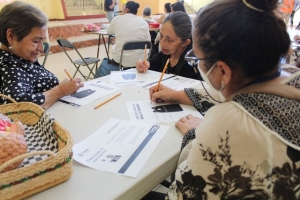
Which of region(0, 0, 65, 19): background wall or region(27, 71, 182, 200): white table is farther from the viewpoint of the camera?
region(0, 0, 65, 19): background wall

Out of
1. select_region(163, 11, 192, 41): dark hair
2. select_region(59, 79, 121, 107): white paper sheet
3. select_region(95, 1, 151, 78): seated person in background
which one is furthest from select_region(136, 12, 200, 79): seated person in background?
select_region(95, 1, 151, 78): seated person in background

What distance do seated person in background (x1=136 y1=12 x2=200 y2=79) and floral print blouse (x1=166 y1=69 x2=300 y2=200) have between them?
1.10 metres

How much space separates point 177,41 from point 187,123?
873 millimetres

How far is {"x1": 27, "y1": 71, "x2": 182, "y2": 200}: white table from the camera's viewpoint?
0.62 m

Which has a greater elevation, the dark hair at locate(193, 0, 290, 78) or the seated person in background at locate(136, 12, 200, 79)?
the dark hair at locate(193, 0, 290, 78)

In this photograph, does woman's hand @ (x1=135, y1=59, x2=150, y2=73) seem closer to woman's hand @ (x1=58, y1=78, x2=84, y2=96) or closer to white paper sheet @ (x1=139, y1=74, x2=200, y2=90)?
white paper sheet @ (x1=139, y1=74, x2=200, y2=90)

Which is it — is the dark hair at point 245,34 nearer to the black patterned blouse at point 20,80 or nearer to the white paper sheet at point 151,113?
the white paper sheet at point 151,113

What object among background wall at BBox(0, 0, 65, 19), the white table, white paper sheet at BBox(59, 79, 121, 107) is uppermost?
background wall at BBox(0, 0, 65, 19)

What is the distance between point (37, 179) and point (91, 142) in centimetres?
27

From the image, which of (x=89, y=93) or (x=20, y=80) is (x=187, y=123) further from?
(x=20, y=80)

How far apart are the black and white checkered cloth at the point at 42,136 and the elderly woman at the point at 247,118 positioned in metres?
0.43

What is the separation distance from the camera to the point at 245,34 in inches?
21.3

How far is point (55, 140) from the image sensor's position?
789 millimetres

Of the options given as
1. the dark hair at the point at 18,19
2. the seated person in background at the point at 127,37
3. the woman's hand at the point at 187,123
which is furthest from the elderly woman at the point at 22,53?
the seated person in background at the point at 127,37
